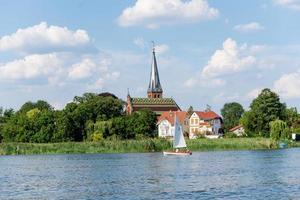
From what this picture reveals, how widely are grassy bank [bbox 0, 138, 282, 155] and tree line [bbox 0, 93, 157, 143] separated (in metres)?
19.4

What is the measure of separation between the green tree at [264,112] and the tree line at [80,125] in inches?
883

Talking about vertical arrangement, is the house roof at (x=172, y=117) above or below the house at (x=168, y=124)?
above

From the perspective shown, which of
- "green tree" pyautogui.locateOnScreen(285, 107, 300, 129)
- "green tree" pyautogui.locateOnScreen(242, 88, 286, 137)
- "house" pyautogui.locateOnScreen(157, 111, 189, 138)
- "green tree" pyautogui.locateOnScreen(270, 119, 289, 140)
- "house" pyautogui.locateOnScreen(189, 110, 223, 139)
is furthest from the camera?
"house" pyautogui.locateOnScreen(157, 111, 189, 138)

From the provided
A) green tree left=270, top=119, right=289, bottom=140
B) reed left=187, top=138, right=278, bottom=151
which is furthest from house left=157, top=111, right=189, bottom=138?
reed left=187, top=138, right=278, bottom=151

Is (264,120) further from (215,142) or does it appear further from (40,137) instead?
(40,137)

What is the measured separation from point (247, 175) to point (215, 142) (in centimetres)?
5647

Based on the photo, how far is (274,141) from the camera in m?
112

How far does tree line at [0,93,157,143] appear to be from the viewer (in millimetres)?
131750

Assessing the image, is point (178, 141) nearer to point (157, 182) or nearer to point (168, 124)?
point (157, 182)

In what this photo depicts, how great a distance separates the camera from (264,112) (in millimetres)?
139000

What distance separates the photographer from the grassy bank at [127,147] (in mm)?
105062

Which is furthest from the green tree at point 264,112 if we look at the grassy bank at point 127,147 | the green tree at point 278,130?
the grassy bank at point 127,147

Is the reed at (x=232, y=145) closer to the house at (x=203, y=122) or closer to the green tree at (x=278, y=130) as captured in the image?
the green tree at (x=278, y=130)

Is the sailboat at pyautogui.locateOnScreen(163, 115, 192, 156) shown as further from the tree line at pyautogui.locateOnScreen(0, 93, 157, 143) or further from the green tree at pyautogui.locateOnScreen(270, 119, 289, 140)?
the tree line at pyautogui.locateOnScreen(0, 93, 157, 143)
